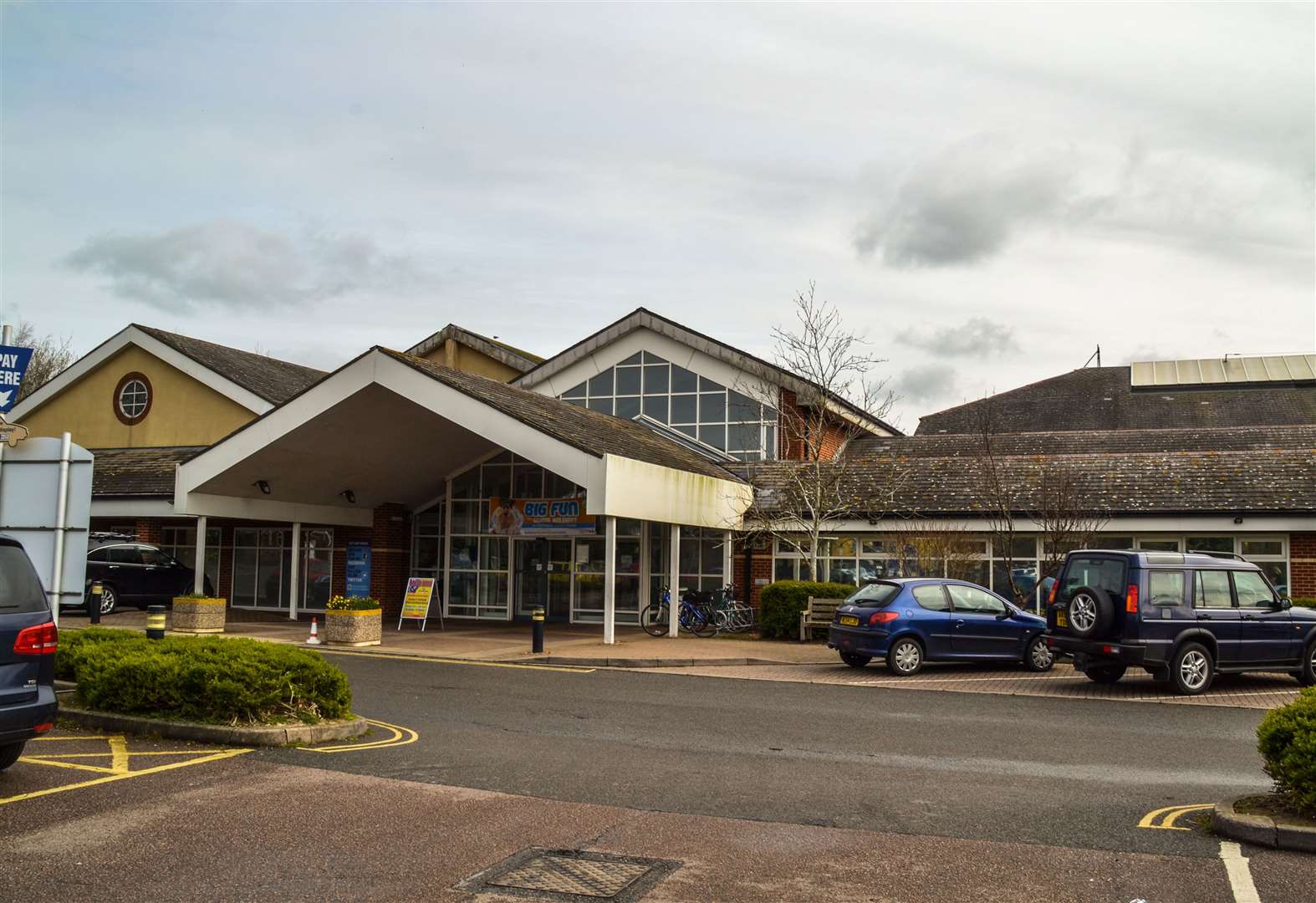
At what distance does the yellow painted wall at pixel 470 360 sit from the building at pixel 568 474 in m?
0.08

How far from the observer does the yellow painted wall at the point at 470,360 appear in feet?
121

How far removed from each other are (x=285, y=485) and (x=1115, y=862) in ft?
70.6

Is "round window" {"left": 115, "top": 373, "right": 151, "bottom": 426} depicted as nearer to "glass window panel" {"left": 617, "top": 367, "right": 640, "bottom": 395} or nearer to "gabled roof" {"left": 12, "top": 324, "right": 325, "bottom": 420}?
"gabled roof" {"left": 12, "top": 324, "right": 325, "bottom": 420}

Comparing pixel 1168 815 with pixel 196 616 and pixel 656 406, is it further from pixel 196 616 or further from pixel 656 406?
pixel 656 406

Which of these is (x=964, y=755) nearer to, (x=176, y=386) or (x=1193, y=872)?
(x=1193, y=872)

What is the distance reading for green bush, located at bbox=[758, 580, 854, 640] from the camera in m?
23.2

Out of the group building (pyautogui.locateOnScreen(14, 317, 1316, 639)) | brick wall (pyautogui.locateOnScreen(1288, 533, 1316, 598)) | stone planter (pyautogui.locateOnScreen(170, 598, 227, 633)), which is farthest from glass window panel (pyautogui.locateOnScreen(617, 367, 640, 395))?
brick wall (pyautogui.locateOnScreen(1288, 533, 1316, 598))

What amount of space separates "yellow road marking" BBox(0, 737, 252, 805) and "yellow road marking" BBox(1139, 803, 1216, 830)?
6.91 metres

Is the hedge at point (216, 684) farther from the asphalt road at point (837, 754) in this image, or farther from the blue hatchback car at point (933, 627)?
the blue hatchback car at point (933, 627)

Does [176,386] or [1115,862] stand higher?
[176,386]

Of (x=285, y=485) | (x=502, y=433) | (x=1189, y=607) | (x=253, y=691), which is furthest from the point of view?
(x=285, y=485)

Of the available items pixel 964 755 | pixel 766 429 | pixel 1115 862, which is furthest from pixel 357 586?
pixel 1115 862

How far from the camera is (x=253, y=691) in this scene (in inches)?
407

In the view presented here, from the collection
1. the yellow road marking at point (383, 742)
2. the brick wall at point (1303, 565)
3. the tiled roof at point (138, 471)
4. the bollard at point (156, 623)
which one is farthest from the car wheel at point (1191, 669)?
the tiled roof at point (138, 471)
